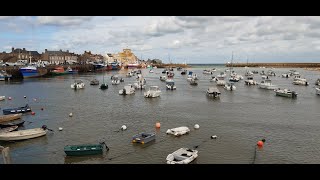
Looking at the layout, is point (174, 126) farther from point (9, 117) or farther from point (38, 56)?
point (38, 56)

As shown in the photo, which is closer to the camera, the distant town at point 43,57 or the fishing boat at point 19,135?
the fishing boat at point 19,135

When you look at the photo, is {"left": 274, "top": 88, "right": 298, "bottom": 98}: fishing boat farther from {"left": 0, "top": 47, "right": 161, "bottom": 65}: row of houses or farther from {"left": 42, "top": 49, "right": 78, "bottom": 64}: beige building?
{"left": 42, "top": 49, "right": 78, "bottom": 64}: beige building

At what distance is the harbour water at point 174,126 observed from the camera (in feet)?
47.8

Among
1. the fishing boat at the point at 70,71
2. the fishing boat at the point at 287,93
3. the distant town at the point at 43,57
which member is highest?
the distant town at the point at 43,57

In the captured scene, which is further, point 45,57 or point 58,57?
point 58,57

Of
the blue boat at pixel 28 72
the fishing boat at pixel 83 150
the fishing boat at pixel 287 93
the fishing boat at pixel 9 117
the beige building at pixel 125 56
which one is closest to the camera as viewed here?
the fishing boat at pixel 83 150

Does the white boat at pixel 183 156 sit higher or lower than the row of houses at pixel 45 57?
lower

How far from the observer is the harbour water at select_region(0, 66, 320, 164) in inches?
573

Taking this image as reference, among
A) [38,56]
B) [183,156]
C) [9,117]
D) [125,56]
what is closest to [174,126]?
[183,156]

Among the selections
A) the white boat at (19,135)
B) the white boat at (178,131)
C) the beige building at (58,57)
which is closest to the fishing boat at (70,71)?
the beige building at (58,57)

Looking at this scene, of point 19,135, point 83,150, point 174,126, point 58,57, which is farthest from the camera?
point 58,57

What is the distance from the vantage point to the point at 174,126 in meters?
20.4

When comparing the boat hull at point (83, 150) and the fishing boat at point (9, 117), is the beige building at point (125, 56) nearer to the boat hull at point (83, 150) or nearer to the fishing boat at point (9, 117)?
the fishing boat at point (9, 117)
